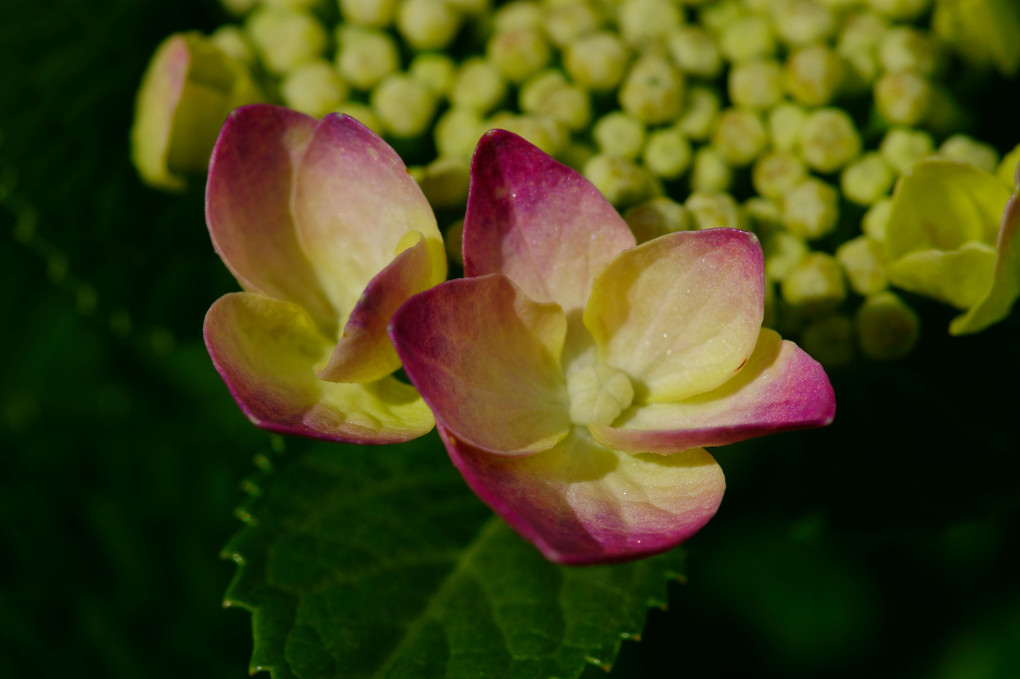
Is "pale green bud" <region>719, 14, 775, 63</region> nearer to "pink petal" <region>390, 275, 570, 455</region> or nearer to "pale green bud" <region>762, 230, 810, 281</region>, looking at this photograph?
"pale green bud" <region>762, 230, 810, 281</region>

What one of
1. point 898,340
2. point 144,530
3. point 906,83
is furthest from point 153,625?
point 906,83

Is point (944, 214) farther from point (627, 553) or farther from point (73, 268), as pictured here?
point (73, 268)

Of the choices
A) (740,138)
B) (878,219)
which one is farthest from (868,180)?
(740,138)

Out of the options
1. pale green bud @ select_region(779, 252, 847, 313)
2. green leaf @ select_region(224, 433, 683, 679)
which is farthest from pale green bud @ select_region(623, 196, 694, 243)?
green leaf @ select_region(224, 433, 683, 679)

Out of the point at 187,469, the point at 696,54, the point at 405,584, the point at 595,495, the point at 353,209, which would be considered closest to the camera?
the point at 595,495

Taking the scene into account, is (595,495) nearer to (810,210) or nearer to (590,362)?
(590,362)
